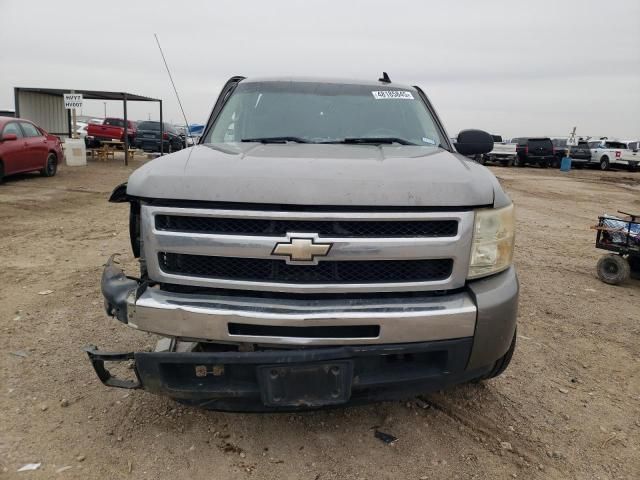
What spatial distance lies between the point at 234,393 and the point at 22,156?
12.9m

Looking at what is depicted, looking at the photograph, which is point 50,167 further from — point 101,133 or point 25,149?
point 101,133

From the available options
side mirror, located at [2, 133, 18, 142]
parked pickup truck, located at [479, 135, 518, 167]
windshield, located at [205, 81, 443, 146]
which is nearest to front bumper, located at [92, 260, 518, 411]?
windshield, located at [205, 81, 443, 146]

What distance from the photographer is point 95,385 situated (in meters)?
3.11

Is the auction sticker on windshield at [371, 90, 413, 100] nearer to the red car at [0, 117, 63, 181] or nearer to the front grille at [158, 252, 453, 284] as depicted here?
the front grille at [158, 252, 453, 284]

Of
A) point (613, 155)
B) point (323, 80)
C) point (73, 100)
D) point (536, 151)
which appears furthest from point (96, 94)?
point (613, 155)

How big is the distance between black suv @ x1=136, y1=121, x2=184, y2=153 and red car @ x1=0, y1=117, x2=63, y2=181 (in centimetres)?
1018

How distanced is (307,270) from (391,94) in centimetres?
219

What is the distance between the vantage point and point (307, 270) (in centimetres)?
221

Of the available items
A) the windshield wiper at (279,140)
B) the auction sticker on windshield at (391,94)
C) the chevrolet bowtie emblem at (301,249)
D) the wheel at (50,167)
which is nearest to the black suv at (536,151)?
the wheel at (50,167)

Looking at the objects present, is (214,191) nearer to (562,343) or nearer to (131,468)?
(131,468)

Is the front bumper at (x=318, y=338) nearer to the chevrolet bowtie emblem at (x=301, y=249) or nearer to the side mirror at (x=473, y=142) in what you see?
the chevrolet bowtie emblem at (x=301, y=249)

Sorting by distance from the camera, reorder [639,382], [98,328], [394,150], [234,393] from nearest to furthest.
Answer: [234,393] → [394,150] → [639,382] → [98,328]

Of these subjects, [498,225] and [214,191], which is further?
[498,225]

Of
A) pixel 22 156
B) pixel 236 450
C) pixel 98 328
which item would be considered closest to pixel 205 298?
pixel 236 450
